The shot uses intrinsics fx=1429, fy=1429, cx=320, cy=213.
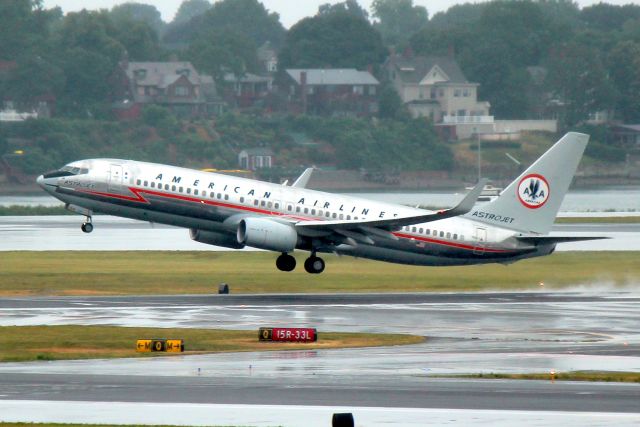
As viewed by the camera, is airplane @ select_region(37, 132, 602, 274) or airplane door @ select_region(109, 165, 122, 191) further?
airplane door @ select_region(109, 165, 122, 191)

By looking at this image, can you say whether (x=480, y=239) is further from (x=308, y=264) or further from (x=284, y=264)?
(x=284, y=264)

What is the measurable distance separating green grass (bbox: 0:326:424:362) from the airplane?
15163mm

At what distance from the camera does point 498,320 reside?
52.6m

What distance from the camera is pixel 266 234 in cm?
6291

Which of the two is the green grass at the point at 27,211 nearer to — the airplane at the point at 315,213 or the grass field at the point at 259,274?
the grass field at the point at 259,274

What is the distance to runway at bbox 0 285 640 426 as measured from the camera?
33.2 metres

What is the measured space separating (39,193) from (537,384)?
141 meters

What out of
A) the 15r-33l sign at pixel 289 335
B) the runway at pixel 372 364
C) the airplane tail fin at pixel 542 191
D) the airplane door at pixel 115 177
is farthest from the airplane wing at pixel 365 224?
the 15r-33l sign at pixel 289 335

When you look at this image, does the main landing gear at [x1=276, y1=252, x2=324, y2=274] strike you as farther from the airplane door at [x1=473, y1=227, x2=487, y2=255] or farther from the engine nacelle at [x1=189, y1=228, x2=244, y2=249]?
the airplane door at [x1=473, y1=227, x2=487, y2=255]

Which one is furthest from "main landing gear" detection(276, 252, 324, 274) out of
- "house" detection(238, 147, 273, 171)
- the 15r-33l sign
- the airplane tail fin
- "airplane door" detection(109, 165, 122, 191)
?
"house" detection(238, 147, 273, 171)

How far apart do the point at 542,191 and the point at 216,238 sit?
50.7ft

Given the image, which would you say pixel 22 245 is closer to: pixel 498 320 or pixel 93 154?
pixel 498 320

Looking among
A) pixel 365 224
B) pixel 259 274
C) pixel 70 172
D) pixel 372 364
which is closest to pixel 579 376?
pixel 372 364

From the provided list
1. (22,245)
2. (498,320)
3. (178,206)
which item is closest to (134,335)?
(498,320)
